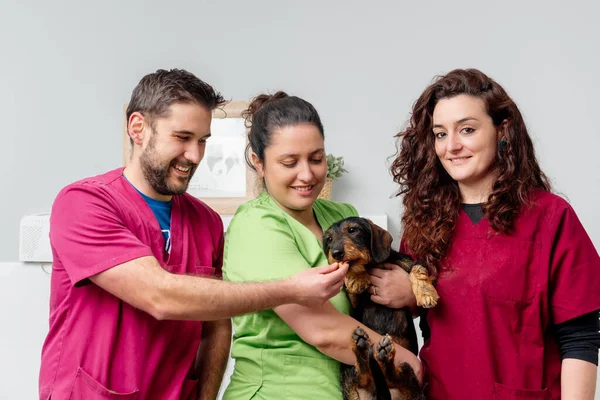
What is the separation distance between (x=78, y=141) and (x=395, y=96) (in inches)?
77.7

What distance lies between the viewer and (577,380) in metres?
1.63

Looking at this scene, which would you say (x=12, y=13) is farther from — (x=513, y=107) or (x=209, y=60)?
(x=513, y=107)

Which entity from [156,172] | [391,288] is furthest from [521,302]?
[156,172]

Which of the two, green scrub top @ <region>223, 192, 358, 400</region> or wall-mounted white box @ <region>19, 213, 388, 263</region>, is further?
wall-mounted white box @ <region>19, 213, 388, 263</region>

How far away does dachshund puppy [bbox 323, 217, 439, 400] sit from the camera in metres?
1.76

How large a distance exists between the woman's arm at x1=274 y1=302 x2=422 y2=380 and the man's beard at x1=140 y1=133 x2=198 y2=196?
1.62 feet

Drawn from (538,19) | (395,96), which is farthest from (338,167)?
(538,19)

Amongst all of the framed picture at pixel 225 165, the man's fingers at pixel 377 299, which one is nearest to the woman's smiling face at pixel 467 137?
the man's fingers at pixel 377 299

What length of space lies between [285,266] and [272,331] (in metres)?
0.19

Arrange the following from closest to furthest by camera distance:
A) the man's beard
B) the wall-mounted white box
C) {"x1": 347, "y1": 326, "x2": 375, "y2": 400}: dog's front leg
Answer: {"x1": 347, "y1": 326, "x2": 375, "y2": 400}: dog's front leg → the man's beard → the wall-mounted white box

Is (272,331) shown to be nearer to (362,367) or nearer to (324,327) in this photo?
(324,327)

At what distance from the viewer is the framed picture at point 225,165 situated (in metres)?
3.83

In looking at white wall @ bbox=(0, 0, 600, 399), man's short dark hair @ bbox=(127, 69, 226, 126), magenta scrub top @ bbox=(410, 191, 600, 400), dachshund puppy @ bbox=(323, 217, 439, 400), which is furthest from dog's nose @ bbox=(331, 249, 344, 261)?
white wall @ bbox=(0, 0, 600, 399)

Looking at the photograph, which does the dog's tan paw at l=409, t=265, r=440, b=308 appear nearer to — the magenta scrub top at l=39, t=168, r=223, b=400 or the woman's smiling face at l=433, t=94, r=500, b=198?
the woman's smiling face at l=433, t=94, r=500, b=198
